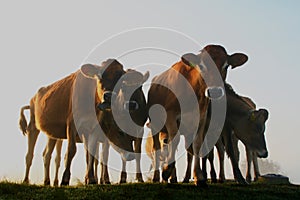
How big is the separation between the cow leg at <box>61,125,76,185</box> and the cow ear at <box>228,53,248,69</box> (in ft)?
15.6

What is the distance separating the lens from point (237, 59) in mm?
15656

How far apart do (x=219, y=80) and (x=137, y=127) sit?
368 centimetres

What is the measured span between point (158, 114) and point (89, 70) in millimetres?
2299

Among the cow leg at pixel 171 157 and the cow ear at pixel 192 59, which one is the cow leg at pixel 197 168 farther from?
the cow ear at pixel 192 59

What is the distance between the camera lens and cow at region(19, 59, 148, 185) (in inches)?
590

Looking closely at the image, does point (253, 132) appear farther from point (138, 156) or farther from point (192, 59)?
point (192, 59)

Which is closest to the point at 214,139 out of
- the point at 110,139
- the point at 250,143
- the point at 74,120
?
the point at 250,143

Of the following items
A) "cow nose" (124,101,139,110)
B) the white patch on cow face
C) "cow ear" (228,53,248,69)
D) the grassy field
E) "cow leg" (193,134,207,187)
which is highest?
"cow ear" (228,53,248,69)

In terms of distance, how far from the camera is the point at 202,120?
1423 cm

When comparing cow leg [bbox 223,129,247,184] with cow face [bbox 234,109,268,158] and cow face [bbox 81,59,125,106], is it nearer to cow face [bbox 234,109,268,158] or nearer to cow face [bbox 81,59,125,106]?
cow face [bbox 234,109,268,158]

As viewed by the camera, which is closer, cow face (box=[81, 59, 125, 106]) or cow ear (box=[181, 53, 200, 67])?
cow ear (box=[181, 53, 200, 67])

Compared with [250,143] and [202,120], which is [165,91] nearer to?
[202,120]

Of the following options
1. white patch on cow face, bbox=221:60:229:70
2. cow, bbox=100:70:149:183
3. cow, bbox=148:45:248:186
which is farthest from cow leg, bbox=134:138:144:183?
white patch on cow face, bbox=221:60:229:70

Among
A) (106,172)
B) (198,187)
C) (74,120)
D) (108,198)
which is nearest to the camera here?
(108,198)
